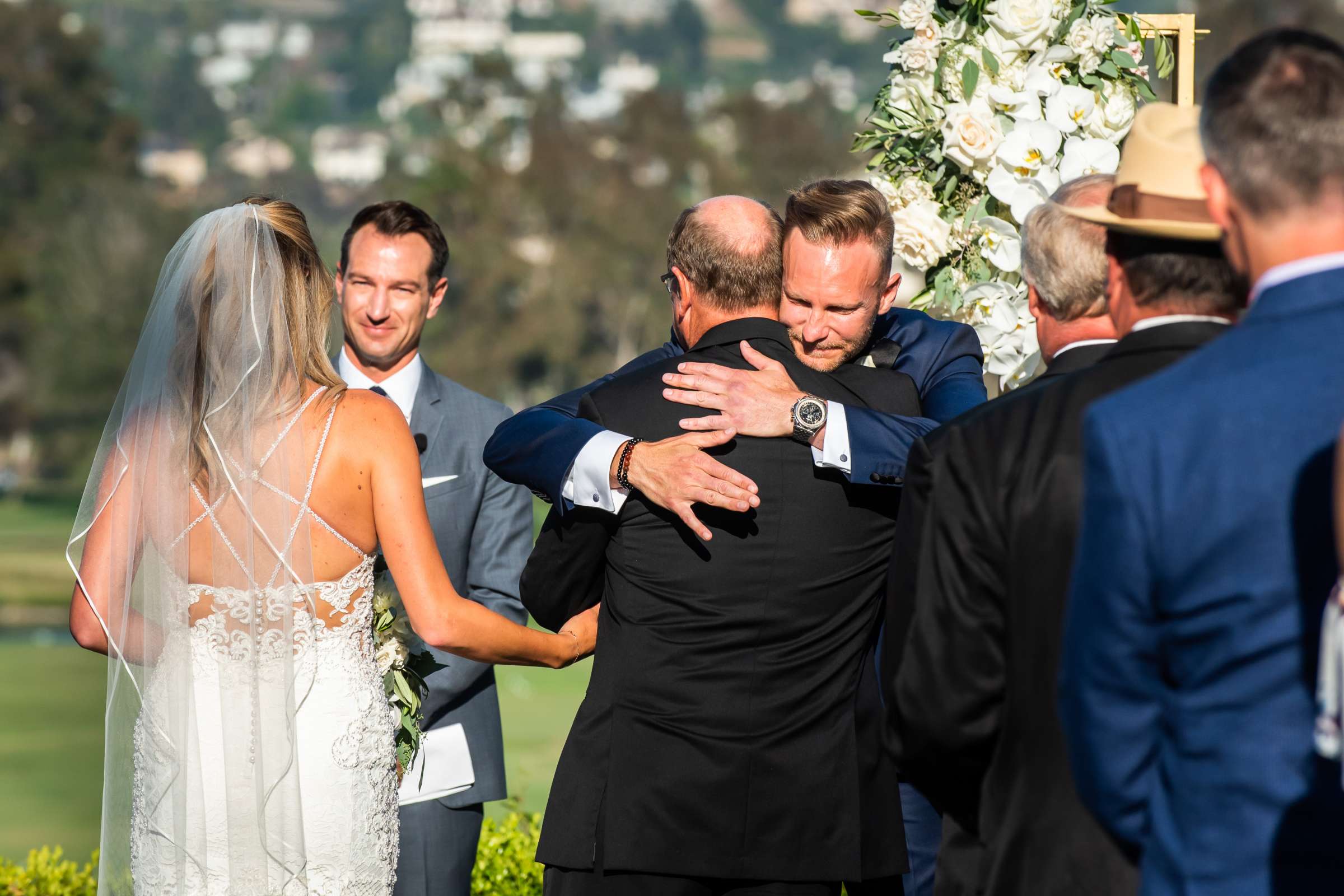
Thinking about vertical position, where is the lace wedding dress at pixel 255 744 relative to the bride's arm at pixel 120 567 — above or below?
below

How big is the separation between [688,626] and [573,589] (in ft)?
1.04

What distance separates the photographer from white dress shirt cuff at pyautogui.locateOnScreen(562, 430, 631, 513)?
291 cm

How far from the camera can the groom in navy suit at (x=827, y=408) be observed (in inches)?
113

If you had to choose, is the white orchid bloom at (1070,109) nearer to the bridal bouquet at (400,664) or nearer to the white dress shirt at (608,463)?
the white dress shirt at (608,463)

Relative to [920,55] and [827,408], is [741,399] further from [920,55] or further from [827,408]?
[920,55]

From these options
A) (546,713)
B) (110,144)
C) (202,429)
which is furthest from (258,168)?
(202,429)

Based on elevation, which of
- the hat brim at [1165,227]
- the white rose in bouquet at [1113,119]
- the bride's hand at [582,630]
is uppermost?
the white rose in bouquet at [1113,119]

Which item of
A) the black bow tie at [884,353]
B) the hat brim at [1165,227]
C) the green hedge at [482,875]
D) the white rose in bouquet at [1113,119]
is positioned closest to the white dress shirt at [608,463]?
the black bow tie at [884,353]

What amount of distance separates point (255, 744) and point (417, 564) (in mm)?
497

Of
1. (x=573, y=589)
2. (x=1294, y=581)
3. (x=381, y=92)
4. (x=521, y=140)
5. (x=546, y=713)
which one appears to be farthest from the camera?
(x=381, y=92)

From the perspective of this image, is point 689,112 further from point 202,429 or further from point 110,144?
point 202,429

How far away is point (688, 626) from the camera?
9.54 feet

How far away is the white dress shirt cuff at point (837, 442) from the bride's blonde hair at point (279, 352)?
1.04 meters

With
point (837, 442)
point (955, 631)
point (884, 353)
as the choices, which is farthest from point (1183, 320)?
point (884, 353)
